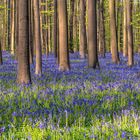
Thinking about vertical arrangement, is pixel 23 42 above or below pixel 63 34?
below

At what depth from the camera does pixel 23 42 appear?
1188 cm

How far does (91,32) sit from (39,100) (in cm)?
1316

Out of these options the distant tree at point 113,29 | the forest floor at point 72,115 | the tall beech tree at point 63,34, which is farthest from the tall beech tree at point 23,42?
the distant tree at point 113,29

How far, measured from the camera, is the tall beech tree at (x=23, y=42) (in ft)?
38.7

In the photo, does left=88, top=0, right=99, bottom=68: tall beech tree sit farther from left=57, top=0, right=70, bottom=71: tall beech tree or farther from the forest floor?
the forest floor

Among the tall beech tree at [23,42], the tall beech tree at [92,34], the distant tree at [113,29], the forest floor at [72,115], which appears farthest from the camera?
the distant tree at [113,29]

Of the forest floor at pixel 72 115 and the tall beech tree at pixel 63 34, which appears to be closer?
the forest floor at pixel 72 115

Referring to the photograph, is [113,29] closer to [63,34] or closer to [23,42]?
[63,34]

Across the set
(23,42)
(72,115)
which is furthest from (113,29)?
(72,115)

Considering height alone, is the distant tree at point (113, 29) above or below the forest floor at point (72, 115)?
above

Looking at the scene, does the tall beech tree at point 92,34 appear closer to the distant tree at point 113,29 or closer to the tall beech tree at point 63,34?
the tall beech tree at point 63,34

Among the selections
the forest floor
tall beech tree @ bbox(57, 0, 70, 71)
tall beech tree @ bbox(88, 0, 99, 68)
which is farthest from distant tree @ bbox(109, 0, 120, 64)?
the forest floor

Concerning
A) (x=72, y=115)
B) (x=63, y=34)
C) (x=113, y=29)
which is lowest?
(x=72, y=115)

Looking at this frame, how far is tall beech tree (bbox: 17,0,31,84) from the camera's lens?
11.8m
